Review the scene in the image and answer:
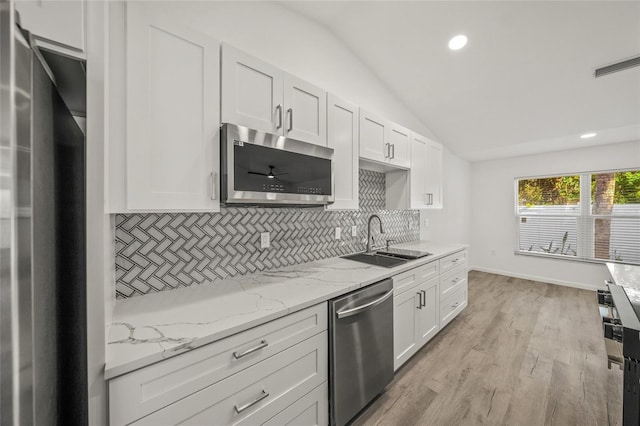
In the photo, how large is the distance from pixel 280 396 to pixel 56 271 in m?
1.00

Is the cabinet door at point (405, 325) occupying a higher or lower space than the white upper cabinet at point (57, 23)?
lower

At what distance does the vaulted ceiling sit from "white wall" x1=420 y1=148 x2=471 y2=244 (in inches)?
42.9

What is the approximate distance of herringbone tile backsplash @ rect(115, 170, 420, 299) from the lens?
1302mm

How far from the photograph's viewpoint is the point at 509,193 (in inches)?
198

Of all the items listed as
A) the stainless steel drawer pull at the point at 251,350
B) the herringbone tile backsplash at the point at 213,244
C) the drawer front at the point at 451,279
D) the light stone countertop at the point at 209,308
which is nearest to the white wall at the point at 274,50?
the herringbone tile backsplash at the point at 213,244

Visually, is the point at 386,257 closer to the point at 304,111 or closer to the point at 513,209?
the point at 304,111

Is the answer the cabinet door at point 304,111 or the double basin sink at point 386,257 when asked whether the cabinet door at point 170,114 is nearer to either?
the cabinet door at point 304,111

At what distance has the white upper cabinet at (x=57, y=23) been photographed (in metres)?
0.61

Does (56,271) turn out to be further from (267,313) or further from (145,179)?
(267,313)

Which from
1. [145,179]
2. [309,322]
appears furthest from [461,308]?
[145,179]

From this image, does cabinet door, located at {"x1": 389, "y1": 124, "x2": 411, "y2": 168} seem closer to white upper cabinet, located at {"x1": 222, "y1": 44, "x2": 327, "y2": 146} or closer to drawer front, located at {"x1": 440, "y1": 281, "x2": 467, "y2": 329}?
white upper cabinet, located at {"x1": 222, "y1": 44, "x2": 327, "y2": 146}

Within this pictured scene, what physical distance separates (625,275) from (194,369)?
308 cm

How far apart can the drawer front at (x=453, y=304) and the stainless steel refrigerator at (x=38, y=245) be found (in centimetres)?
277

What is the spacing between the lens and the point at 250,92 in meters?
1.39
